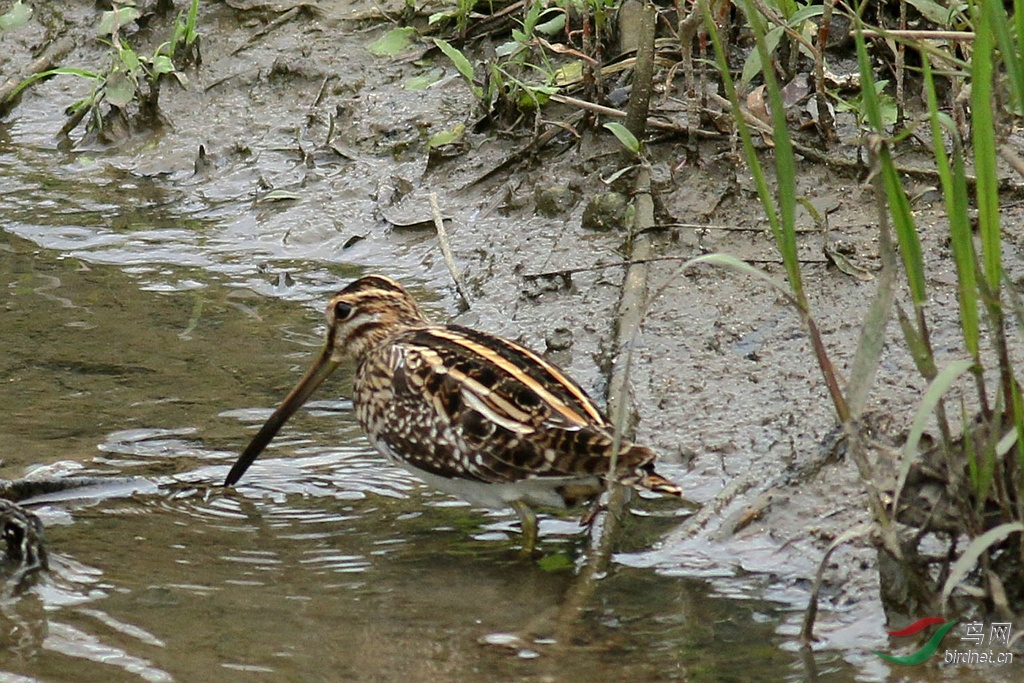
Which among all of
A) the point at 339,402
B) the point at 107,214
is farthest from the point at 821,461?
the point at 107,214

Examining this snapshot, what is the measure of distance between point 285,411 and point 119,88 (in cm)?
298

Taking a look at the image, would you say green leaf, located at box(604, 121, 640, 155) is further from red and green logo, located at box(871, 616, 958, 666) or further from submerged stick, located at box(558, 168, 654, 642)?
red and green logo, located at box(871, 616, 958, 666)

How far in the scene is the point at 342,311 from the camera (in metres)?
4.35

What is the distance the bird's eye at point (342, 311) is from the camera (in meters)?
4.33

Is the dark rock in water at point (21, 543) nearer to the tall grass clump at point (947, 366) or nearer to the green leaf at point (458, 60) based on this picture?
the tall grass clump at point (947, 366)

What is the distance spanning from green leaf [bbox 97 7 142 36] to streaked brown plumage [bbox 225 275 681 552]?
3378mm

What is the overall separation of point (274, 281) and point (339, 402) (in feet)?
3.39

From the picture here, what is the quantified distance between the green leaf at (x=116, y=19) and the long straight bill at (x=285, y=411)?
3.12m

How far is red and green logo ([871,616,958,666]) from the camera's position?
118 inches

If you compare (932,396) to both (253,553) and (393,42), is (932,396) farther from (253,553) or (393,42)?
(393,42)

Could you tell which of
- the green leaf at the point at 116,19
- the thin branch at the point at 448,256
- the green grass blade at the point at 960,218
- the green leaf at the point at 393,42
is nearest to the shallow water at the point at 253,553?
the thin branch at the point at 448,256

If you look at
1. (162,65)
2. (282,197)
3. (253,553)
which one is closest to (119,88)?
(162,65)

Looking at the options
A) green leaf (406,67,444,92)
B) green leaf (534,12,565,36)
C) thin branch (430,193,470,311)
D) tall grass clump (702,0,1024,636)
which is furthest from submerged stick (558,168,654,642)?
green leaf (406,67,444,92)

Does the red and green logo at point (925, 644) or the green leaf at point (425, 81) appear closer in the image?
the red and green logo at point (925, 644)
